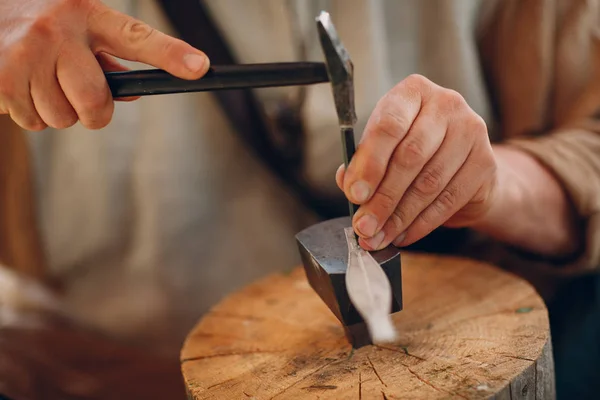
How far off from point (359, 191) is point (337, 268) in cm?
11

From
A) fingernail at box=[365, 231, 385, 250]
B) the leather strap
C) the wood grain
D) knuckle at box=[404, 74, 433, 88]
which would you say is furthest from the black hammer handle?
the wood grain

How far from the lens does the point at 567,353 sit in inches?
45.1

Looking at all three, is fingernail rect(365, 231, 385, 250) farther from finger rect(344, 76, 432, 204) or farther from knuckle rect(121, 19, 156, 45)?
knuckle rect(121, 19, 156, 45)

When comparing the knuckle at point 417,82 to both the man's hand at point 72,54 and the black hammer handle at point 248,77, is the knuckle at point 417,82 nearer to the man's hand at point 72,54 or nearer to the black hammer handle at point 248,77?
the black hammer handle at point 248,77

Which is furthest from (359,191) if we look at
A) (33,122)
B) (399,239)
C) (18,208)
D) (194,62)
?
(18,208)

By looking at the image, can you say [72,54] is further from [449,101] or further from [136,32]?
[449,101]

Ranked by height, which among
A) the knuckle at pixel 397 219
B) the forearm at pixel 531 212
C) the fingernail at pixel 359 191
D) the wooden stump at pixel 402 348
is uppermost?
the fingernail at pixel 359 191

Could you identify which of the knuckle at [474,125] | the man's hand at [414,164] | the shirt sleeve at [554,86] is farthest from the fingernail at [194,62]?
the shirt sleeve at [554,86]

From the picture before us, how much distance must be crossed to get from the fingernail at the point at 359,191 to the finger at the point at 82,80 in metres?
0.35

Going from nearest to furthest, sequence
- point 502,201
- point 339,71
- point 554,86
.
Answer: point 339,71 → point 502,201 → point 554,86

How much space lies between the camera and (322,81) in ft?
2.49

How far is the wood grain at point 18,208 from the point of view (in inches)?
56.2

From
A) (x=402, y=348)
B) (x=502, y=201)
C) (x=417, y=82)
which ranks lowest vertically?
(x=402, y=348)

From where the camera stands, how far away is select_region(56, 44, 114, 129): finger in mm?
775
